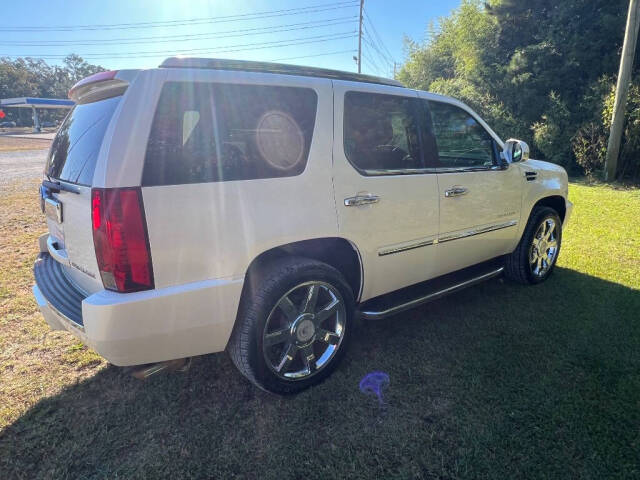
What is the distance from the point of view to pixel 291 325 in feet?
7.71

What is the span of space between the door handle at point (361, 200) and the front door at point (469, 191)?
0.69 m

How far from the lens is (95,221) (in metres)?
1.79

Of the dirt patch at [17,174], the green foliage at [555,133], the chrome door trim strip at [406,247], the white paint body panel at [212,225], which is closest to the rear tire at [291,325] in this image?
the white paint body panel at [212,225]

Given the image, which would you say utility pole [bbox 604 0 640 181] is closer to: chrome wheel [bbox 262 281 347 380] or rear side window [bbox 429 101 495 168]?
rear side window [bbox 429 101 495 168]

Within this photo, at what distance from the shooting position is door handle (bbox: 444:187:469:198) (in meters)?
3.00

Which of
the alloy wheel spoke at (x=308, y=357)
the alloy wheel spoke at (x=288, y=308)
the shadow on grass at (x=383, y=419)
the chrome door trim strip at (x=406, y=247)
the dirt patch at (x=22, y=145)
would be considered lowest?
the shadow on grass at (x=383, y=419)

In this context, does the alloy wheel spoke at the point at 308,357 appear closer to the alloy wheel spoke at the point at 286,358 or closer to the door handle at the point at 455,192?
the alloy wheel spoke at the point at 286,358

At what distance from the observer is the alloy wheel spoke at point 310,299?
94.3 inches

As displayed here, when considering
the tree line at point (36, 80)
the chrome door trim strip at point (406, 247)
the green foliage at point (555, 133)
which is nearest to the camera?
the chrome door trim strip at point (406, 247)

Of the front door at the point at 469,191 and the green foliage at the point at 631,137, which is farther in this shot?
the green foliage at the point at 631,137

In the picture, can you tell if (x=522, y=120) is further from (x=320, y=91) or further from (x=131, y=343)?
(x=131, y=343)

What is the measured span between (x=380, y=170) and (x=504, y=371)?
1600mm

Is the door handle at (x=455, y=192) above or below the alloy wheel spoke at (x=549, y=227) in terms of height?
above

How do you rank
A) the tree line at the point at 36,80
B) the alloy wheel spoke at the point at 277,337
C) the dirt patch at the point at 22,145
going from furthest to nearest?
the tree line at the point at 36,80, the dirt patch at the point at 22,145, the alloy wheel spoke at the point at 277,337
